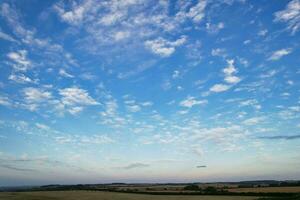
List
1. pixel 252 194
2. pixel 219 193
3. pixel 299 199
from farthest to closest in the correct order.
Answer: pixel 219 193
pixel 252 194
pixel 299 199

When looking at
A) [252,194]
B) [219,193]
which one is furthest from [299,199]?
[219,193]

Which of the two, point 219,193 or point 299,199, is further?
point 219,193

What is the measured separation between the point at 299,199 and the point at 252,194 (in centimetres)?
3284

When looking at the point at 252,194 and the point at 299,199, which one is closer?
the point at 299,199

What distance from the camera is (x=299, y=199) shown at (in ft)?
137

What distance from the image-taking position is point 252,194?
7344 centimetres

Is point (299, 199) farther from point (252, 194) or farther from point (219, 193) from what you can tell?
point (219, 193)

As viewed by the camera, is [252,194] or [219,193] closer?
[252,194]

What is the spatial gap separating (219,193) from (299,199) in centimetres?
4379

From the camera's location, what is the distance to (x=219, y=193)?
8425 centimetres

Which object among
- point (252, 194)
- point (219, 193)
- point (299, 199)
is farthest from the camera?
point (219, 193)

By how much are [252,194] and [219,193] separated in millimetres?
12151
